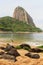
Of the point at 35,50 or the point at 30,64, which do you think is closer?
the point at 30,64

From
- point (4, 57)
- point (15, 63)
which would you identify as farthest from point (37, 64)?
point (4, 57)

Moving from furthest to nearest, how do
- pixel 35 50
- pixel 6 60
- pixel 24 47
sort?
pixel 24 47 → pixel 35 50 → pixel 6 60

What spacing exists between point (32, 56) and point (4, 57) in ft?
9.76

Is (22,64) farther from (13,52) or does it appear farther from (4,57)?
(13,52)

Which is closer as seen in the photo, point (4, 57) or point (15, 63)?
point (15, 63)

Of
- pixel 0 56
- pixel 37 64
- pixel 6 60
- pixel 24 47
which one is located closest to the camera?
pixel 37 64

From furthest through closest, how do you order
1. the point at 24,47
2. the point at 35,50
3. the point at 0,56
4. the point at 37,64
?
1. the point at 24,47
2. the point at 35,50
3. the point at 0,56
4. the point at 37,64

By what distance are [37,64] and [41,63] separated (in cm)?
29

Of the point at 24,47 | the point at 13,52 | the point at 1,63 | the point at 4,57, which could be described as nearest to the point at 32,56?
the point at 13,52

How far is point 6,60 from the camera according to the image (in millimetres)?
15141

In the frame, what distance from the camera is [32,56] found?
17844 mm

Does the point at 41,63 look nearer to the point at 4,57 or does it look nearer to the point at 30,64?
the point at 30,64

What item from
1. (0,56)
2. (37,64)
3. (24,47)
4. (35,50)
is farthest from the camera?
(24,47)

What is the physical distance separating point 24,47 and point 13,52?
8.56 metres
